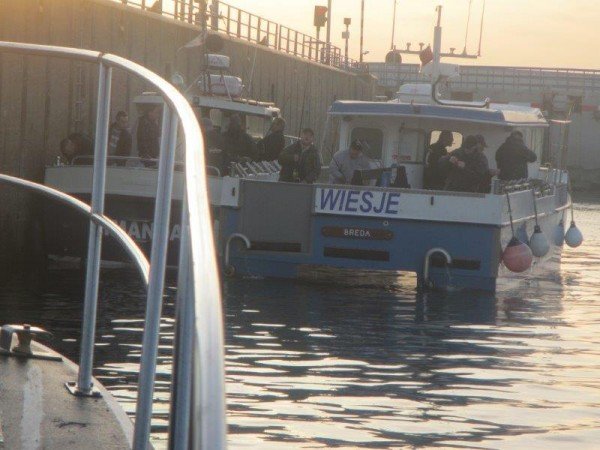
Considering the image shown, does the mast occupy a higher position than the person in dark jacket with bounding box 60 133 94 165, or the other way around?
the mast

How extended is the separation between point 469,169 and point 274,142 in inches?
121

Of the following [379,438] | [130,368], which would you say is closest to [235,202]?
[130,368]

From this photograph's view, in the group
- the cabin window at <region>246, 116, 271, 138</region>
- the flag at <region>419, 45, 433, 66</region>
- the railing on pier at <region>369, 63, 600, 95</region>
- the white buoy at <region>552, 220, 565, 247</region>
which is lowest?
the white buoy at <region>552, 220, 565, 247</region>

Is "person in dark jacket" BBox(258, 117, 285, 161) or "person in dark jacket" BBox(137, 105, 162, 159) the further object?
"person in dark jacket" BBox(258, 117, 285, 161)

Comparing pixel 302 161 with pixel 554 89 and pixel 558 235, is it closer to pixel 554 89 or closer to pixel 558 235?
pixel 558 235

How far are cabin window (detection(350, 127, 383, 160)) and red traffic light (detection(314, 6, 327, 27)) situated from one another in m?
30.6

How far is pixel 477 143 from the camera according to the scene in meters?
17.3

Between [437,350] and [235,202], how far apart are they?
557 centimetres

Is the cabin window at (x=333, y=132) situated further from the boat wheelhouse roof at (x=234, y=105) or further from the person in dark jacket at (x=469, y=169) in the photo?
the person in dark jacket at (x=469, y=169)

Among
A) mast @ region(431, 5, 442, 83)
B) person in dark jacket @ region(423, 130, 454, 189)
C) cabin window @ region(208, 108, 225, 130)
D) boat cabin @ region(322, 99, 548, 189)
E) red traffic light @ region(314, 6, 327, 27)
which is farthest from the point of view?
red traffic light @ region(314, 6, 327, 27)

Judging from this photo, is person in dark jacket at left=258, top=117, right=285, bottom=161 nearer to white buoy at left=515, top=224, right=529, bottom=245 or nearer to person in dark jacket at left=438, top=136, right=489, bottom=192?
person in dark jacket at left=438, top=136, right=489, bottom=192

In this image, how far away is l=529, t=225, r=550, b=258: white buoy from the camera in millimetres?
17719

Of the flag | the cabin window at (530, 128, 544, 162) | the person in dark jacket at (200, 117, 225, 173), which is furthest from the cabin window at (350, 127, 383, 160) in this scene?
the flag

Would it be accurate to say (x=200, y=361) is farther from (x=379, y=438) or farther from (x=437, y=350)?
(x=437, y=350)
